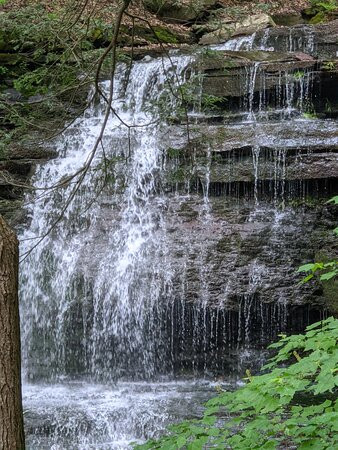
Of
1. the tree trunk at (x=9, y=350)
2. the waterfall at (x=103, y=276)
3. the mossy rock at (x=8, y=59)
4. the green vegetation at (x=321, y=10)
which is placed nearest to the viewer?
the tree trunk at (x=9, y=350)

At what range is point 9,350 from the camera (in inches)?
134

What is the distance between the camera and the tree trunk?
3299mm

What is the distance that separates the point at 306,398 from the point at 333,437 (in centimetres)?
345

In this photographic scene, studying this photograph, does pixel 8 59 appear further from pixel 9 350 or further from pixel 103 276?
pixel 9 350

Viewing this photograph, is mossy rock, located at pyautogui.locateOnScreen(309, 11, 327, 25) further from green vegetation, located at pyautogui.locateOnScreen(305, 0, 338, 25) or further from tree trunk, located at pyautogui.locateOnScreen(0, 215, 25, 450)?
tree trunk, located at pyautogui.locateOnScreen(0, 215, 25, 450)

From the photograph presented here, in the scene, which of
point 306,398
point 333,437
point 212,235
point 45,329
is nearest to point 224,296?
point 212,235

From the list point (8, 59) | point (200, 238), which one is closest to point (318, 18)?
point (8, 59)

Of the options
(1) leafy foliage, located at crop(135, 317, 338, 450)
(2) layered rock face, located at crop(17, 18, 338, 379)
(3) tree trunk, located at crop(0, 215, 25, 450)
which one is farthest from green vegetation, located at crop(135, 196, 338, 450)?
(2) layered rock face, located at crop(17, 18, 338, 379)

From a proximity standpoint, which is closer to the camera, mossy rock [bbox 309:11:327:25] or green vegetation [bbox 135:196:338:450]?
green vegetation [bbox 135:196:338:450]

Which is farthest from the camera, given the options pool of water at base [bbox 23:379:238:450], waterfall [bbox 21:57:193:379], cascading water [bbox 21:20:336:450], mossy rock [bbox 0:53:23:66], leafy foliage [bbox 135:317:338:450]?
mossy rock [bbox 0:53:23:66]

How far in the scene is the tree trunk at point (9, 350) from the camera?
3.30 meters

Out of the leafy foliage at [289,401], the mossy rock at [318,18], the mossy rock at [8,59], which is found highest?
the mossy rock at [318,18]

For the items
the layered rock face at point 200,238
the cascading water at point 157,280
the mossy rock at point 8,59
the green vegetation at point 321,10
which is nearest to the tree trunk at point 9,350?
the cascading water at point 157,280

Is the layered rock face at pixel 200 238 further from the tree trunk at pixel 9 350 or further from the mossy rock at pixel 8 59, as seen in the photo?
the tree trunk at pixel 9 350
